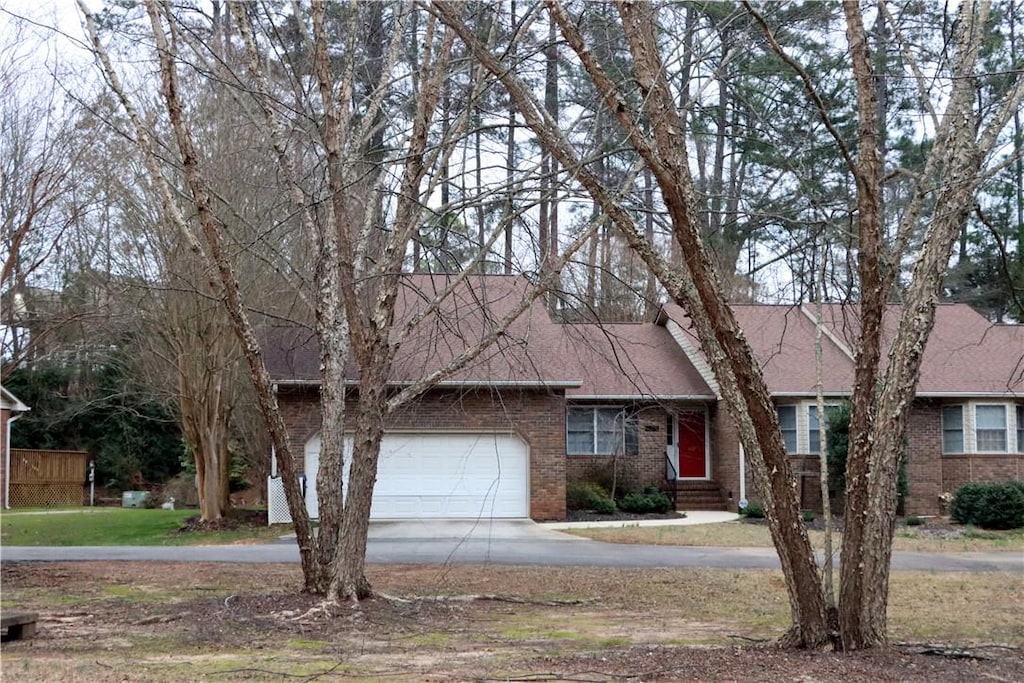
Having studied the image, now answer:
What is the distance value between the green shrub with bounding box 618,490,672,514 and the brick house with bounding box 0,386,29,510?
45.0 feet

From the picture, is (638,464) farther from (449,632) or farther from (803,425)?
(449,632)

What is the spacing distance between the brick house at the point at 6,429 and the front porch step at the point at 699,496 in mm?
15384

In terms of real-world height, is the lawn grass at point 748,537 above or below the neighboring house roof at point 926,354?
below

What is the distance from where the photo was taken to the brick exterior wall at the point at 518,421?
76.2 feet

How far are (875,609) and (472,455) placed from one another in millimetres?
16393

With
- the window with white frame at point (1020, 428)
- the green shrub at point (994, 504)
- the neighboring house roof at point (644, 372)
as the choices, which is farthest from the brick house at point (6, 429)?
the window with white frame at point (1020, 428)

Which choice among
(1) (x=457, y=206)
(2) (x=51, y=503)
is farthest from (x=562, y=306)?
(2) (x=51, y=503)

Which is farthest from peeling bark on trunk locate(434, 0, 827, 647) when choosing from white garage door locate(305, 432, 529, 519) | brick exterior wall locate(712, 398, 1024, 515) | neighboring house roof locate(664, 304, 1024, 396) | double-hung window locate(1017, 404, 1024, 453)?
double-hung window locate(1017, 404, 1024, 453)

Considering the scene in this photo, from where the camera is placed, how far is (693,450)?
2694cm

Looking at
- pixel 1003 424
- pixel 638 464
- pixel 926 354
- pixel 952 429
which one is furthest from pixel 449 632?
pixel 926 354

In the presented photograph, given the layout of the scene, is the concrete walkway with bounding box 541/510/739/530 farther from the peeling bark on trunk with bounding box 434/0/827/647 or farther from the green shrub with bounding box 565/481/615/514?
the peeling bark on trunk with bounding box 434/0/827/647

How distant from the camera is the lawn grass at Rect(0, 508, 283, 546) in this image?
67.1ft

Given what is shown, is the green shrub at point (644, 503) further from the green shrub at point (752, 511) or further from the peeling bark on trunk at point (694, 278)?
the peeling bark on trunk at point (694, 278)

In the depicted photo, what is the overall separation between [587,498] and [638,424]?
3722mm
